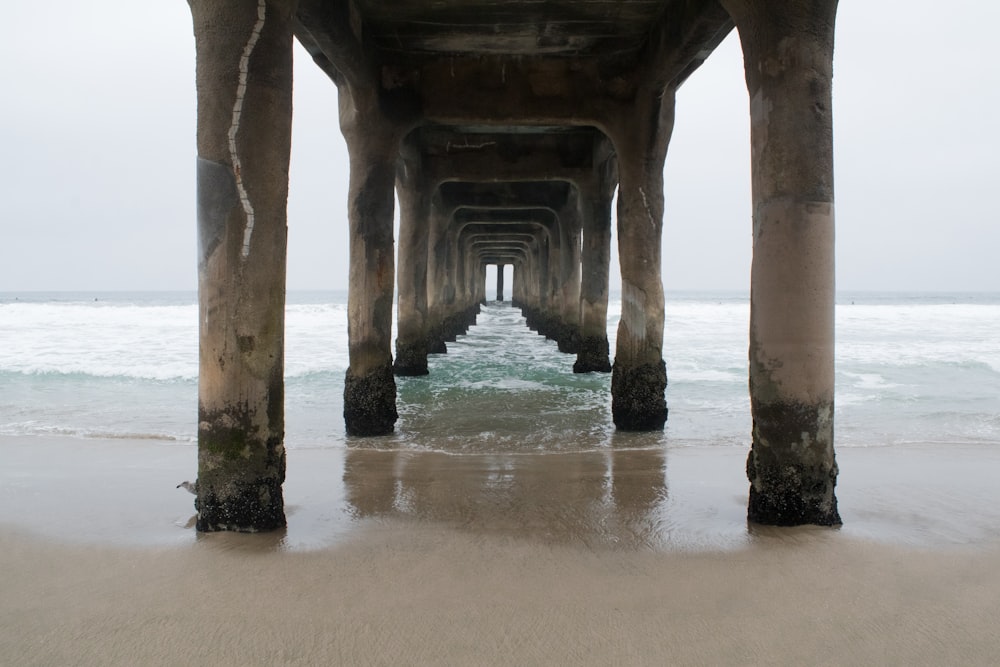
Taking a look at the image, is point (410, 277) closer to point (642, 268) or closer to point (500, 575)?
point (642, 268)

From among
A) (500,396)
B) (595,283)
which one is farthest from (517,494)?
(595,283)

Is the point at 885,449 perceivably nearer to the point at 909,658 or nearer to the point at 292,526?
the point at 909,658

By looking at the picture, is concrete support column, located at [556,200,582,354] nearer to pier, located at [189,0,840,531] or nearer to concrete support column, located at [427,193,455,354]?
pier, located at [189,0,840,531]

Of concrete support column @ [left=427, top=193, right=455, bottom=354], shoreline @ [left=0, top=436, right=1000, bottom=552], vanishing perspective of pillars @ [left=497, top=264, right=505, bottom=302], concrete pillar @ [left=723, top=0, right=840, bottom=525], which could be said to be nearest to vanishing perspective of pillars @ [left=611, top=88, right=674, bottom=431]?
shoreline @ [left=0, top=436, right=1000, bottom=552]

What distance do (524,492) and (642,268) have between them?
11.0ft

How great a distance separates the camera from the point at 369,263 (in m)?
6.74

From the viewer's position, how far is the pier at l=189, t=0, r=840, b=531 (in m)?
3.30

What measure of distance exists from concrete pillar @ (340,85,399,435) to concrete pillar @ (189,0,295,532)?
10.6 feet

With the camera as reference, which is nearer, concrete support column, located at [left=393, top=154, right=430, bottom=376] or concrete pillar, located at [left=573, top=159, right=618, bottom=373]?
concrete support column, located at [left=393, top=154, right=430, bottom=376]

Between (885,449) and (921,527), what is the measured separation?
2.38 meters

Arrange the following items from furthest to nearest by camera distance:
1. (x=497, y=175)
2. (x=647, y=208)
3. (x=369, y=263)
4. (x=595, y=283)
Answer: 1. (x=595, y=283)
2. (x=497, y=175)
3. (x=647, y=208)
4. (x=369, y=263)

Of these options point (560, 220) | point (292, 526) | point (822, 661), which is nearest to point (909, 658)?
point (822, 661)

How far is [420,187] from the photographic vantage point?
11656mm

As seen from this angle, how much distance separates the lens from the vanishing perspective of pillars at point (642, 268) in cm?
681
